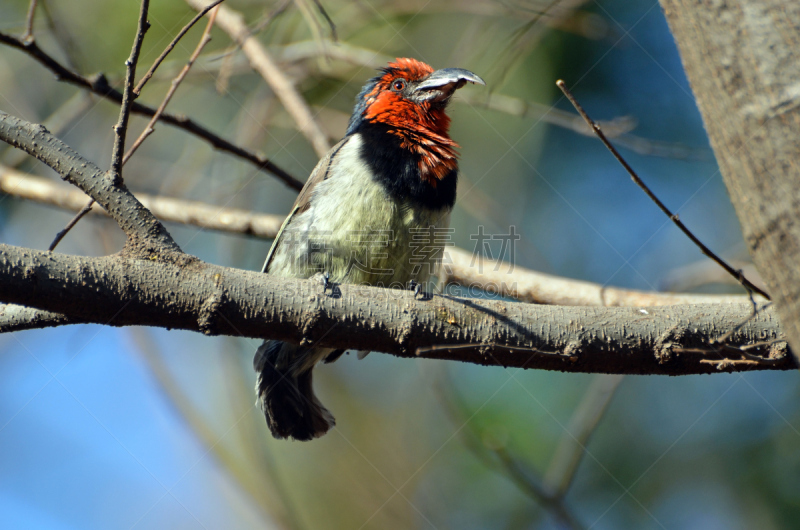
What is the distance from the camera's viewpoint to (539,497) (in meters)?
2.66

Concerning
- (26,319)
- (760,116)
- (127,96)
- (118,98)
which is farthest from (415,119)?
(760,116)

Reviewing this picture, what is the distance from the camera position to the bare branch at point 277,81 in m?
3.63

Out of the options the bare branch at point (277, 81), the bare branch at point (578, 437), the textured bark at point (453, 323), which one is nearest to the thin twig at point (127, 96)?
the textured bark at point (453, 323)

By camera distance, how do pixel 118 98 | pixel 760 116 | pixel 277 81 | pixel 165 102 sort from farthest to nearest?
pixel 277 81 → pixel 118 98 → pixel 165 102 → pixel 760 116

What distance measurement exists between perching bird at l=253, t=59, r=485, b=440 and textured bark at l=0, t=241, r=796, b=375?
89cm

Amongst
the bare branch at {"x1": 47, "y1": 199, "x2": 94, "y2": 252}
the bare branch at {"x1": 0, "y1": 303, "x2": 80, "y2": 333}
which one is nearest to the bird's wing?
the bare branch at {"x1": 47, "y1": 199, "x2": 94, "y2": 252}

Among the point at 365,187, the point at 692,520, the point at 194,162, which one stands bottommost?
the point at 692,520

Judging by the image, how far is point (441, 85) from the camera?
3.16 m

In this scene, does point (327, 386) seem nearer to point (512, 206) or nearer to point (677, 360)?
point (512, 206)

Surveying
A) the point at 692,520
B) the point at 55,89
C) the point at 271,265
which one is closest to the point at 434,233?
the point at 271,265

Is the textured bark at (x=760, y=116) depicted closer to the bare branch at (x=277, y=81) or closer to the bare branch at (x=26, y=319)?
the bare branch at (x=26, y=319)

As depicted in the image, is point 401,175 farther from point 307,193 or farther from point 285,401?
point 285,401

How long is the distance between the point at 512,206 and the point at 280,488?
Result: 3221 mm

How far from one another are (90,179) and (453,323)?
1.09 meters
